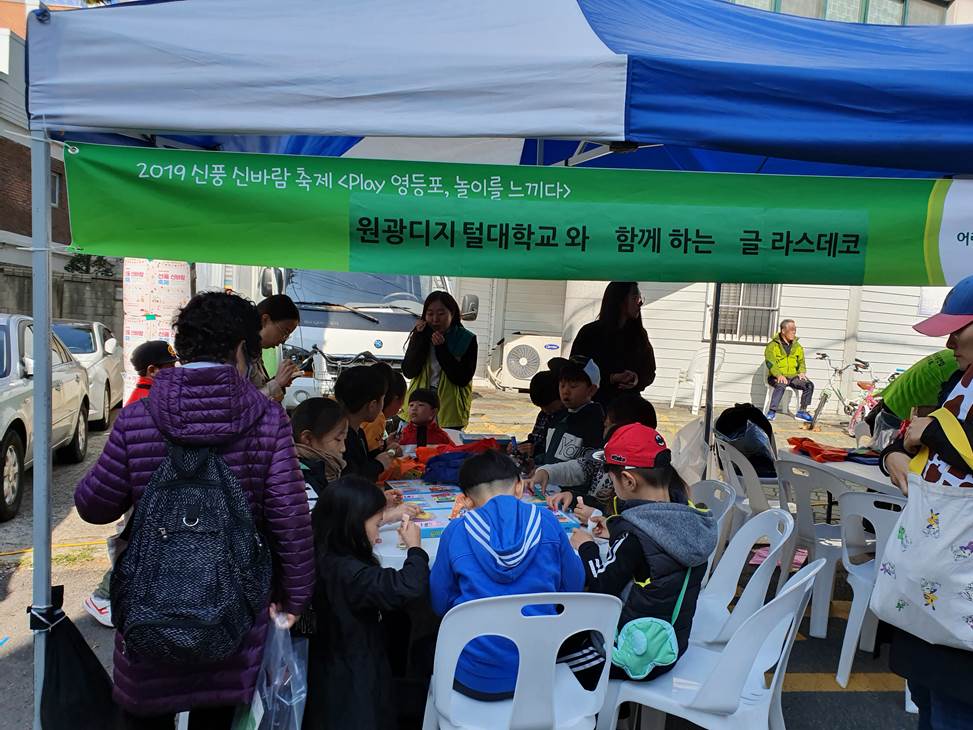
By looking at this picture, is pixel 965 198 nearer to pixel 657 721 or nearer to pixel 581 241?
pixel 581 241

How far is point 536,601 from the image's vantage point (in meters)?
2.06

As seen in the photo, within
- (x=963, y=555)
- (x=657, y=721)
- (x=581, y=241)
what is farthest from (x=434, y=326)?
(x=963, y=555)

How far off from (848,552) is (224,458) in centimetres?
334

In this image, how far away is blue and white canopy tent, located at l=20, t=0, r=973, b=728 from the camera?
7.68ft

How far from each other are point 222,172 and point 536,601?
171 cm

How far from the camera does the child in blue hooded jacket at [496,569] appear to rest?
7.39ft

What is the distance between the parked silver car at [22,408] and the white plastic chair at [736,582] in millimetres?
4459

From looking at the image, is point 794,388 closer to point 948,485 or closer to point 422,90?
point 948,485

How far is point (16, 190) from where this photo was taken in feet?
76.4

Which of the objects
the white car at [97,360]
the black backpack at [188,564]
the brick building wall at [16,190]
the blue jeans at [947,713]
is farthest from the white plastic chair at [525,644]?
the brick building wall at [16,190]

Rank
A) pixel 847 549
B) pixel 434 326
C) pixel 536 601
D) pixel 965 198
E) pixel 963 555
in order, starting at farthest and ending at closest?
pixel 434 326 → pixel 847 549 → pixel 965 198 → pixel 536 601 → pixel 963 555

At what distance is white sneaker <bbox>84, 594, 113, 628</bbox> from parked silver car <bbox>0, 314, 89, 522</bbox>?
1.51m

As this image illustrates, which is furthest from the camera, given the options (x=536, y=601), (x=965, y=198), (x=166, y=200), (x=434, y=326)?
(x=434, y=326)

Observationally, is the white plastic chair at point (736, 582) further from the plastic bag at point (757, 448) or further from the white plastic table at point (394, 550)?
the plastic bag at point (757, 448)
